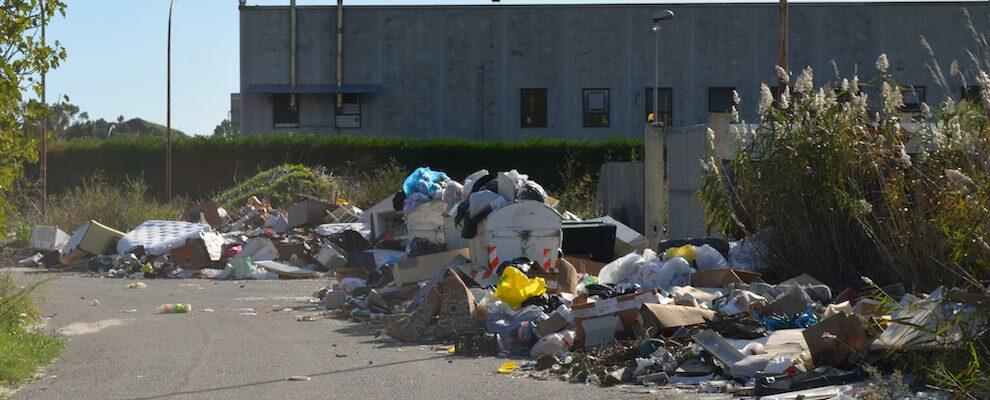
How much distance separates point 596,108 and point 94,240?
25.5 meters

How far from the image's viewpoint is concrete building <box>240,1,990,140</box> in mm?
45125

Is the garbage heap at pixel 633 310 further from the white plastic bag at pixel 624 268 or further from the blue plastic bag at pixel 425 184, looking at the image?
the blue plastic bag at pixel 425 184

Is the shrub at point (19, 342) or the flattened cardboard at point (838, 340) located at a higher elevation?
the flattened cardboard at point (838, 340)

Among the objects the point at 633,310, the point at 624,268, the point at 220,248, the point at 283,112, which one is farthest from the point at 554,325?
the point at 283,112

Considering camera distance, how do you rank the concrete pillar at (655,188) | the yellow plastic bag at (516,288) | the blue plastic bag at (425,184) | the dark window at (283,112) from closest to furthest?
the yellow plastic bag at (516,288) < the blue plastic bag at (425,184) < the concrete pillar at (655,188) < the dark window at (283,112)

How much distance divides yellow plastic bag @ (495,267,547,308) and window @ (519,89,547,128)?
110 ft

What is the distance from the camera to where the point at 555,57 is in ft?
149

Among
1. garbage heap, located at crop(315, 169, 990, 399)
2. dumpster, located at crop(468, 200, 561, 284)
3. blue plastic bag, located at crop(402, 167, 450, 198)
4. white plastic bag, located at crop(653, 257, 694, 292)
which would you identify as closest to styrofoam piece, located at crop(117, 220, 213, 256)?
blue plastic bag, located at crop(402, 167, 450, 198)

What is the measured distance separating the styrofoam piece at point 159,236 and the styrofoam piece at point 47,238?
2.43m

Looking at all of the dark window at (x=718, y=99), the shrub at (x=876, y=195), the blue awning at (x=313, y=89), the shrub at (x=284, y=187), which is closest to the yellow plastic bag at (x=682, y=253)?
the shrub at (x=876, y=195)

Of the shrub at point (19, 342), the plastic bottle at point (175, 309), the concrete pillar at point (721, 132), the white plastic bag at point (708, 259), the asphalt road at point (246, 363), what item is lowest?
the plastic bottle at point (175, 309)

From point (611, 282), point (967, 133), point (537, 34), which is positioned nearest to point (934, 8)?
point (537, 34)

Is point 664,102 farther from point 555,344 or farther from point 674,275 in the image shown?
point 555,344

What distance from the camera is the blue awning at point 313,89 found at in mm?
44844
